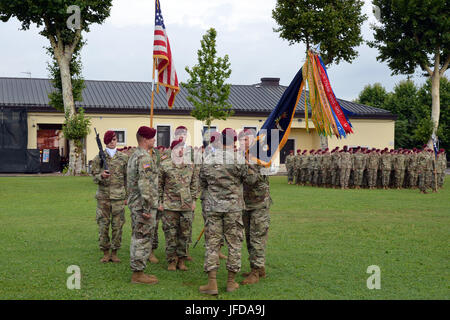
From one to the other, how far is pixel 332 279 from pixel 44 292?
3.77m

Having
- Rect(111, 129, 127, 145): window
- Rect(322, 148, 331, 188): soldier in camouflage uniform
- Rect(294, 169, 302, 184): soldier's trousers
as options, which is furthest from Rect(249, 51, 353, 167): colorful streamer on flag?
Rect(111, 129, 127, 145): window

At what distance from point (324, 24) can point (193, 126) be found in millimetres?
12561

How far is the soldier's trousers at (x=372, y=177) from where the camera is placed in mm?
25625

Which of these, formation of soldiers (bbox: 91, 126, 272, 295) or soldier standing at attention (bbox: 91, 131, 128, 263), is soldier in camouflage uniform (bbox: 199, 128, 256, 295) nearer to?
formation of soldiers (bbox: 91, 126, 272, 295)

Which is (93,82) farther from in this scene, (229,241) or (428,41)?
(229,241)

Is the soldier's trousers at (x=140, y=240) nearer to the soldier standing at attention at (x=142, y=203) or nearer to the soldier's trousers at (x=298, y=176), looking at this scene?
the soldier standing at attention at (x=142, y=203)

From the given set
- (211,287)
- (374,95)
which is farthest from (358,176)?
(374,95)

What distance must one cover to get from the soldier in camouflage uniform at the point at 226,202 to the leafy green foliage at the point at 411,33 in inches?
1251

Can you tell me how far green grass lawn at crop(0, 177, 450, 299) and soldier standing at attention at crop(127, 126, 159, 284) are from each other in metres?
0.32

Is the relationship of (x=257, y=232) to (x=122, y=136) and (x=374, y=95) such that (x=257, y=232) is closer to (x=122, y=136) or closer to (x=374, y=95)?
(x=122, y=136)

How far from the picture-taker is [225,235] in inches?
283

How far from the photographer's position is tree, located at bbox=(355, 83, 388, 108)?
62.4m

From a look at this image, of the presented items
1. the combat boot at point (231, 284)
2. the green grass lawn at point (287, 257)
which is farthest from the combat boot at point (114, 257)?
the combat boot at point (231, 284)

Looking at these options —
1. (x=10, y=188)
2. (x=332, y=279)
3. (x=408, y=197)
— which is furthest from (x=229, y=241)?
(x=10, y=188)
